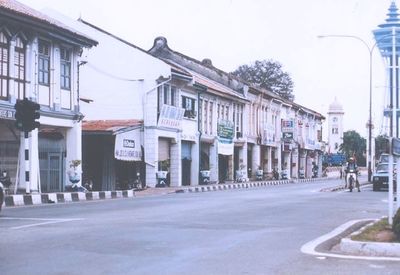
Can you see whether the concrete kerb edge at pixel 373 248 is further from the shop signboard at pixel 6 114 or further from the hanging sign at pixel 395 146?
the shop signboard at pixel 6 114

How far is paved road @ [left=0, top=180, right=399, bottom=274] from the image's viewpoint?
8344mm

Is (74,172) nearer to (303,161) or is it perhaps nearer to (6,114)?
(6,114)

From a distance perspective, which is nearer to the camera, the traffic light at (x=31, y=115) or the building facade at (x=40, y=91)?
the traffic light at (x=31, y=115)

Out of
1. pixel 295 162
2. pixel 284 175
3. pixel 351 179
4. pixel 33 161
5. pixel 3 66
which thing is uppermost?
pixel 3 66

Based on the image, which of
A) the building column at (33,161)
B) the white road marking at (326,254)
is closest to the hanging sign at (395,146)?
→ the white road marking at (326,254)

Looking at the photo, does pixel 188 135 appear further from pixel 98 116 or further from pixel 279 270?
pixel 279 270

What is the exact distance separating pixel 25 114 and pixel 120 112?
666 inches

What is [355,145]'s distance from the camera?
451ft

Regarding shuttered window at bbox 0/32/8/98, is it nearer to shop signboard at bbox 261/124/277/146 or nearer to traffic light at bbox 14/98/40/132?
traffic light at bbox 14/98/40/132

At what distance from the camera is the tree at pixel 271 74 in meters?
83.9

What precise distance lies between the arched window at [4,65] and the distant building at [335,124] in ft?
376

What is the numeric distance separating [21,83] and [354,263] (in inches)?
774

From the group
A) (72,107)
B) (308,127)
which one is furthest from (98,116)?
(308,127)

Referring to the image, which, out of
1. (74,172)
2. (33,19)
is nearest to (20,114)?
(33,19)
